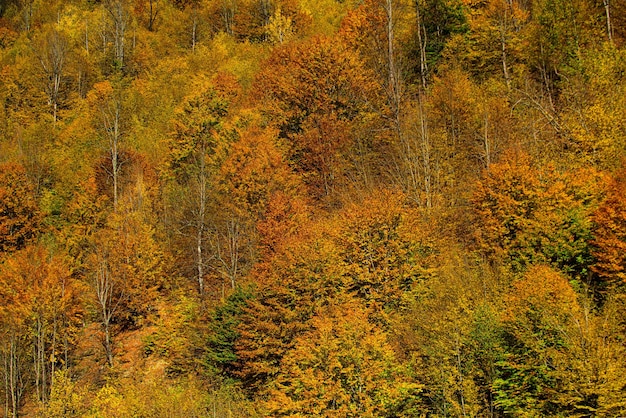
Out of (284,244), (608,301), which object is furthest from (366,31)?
(608,301)

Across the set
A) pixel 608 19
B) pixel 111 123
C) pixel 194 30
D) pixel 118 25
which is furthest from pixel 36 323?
pixel 118 25

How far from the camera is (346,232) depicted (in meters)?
25.2

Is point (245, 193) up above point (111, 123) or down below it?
below

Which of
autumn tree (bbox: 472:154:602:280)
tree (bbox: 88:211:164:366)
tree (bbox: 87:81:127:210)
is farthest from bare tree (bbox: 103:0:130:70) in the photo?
autumn tree (bbox: 472:154:602:280)

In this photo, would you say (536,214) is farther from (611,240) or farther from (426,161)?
(426,161)

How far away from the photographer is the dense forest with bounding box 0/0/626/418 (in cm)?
1900

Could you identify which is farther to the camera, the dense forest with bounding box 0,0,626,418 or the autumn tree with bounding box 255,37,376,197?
the autumn tree with bounding box 255,37,376,197

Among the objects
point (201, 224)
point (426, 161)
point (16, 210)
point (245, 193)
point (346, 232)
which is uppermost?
point (426, 161)

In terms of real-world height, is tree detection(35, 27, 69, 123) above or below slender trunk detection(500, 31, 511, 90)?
above

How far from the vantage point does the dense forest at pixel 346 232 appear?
19.0m

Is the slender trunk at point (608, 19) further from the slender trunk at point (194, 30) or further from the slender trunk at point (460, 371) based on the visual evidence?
the slender trunk at point (194, 30)

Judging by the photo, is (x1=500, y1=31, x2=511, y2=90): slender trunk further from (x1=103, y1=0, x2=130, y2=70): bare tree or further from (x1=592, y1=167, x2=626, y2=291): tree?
(x1=103, y1=0, x2=130, y2=70): bare tree

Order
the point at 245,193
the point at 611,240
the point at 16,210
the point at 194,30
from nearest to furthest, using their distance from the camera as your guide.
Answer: the point at 611,240 < the point at 245,193 < the point at 16,210 < the point at 194,30

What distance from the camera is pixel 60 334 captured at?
3206cm
